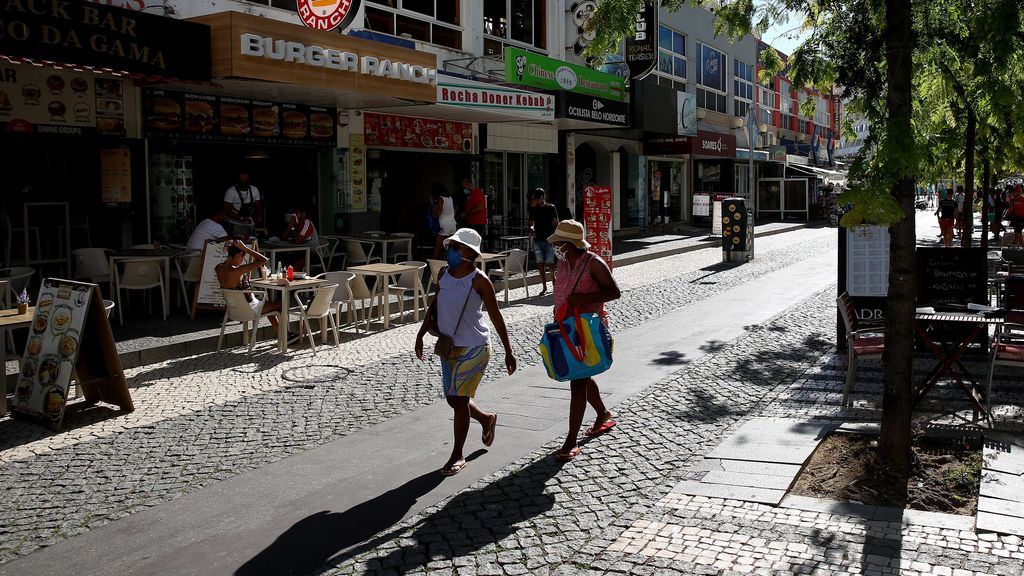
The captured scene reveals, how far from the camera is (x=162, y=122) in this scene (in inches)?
563

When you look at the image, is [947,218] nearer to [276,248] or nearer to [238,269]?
[276,248]

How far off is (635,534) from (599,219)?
1173cm

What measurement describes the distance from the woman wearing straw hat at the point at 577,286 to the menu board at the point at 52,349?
3.91 metres

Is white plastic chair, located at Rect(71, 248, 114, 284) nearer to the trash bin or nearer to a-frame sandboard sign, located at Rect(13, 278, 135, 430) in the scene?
a-frame sandboard sign, located at Rect(13, 278, 135, 430)

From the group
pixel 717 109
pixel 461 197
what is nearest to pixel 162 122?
pixel 461 197

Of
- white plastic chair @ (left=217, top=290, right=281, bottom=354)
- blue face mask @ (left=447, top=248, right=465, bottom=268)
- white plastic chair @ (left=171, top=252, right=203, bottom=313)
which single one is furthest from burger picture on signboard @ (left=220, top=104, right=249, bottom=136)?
blue face mask @ (left=447, top=248, right=465, bottom=268)

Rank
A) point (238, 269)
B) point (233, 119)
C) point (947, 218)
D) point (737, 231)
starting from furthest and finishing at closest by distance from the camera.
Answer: point (947, 218) → point (737, 231) → point (233, 119) → point (238, 269)

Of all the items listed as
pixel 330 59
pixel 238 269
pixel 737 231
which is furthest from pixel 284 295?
pixel 737 231

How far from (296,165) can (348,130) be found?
1.23 metres

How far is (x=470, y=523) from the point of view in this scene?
5.38 metres

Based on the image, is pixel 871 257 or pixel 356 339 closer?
pixel 871 257

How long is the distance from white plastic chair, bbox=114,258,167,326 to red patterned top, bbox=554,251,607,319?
7.22 m

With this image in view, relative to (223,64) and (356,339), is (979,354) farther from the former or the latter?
(223,64)

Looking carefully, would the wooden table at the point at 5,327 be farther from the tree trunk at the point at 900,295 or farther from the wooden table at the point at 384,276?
the tree trunk at the point at 900,295
